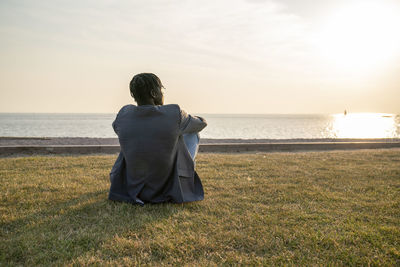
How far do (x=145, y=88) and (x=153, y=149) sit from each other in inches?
29.3

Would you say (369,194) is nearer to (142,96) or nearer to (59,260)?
(142,96)

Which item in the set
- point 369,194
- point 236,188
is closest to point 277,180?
point 236,188

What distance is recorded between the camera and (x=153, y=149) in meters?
3.44

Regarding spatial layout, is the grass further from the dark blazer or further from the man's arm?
the man's arm

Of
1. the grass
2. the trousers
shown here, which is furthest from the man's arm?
the grass

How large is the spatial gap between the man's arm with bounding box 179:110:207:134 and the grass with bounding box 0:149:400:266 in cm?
97

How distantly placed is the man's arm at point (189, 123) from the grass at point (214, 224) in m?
0.97

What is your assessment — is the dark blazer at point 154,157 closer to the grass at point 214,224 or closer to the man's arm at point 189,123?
the man's arm at point 189,123

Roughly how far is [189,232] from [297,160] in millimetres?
5455

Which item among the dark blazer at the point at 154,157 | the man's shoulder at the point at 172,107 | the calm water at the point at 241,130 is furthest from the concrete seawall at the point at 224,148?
the calm water at the point at 241,130

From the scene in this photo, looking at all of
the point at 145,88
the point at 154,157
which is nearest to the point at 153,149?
the point at 154,157

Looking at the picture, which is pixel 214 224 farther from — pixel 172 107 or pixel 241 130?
pixel 241 130

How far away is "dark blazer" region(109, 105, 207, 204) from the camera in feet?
11.2

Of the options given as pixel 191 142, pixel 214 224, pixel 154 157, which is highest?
pixel 191 142
